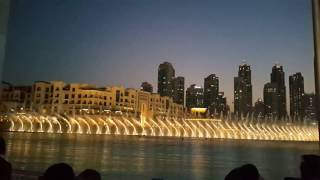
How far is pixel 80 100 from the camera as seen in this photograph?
3048cm

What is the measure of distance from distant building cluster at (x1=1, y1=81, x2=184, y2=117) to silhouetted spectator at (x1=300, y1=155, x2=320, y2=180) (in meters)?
29.5

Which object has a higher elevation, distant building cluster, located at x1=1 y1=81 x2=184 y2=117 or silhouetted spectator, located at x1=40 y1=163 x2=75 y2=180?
distant building cluster, located at x1=1 y1=81 x2=184 y2=117

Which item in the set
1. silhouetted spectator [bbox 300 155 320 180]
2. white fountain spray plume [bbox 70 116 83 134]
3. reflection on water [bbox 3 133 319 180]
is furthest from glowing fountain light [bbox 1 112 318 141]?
silhouetted spectator [bbox 300 155 320 180]

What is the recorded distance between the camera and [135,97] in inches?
1323

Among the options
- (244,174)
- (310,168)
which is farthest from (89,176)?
(310,168)

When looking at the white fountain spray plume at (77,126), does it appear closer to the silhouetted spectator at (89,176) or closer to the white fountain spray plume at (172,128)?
the white fountain spray plume at (172,128)

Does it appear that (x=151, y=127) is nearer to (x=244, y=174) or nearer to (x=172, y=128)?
(x=172, y=128)

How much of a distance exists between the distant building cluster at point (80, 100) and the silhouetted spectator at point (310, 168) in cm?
2949

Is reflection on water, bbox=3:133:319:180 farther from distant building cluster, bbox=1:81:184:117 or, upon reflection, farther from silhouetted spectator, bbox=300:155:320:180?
distant building cluster, bbox=1:81:184:117

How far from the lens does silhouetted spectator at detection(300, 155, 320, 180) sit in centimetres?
85

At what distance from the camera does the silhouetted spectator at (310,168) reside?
85cm

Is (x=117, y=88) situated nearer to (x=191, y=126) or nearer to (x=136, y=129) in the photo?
(x=136, y=129)

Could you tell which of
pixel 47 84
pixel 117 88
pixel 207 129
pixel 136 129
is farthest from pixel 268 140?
pixel 47 84

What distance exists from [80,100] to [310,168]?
3047 cm
